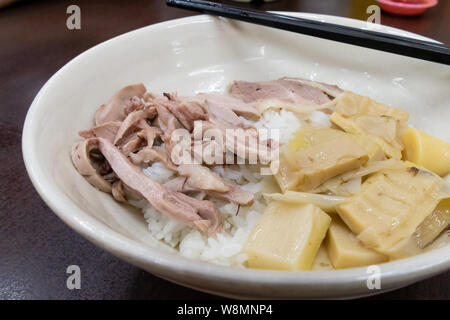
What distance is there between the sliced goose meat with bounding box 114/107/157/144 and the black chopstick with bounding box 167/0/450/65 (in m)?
0.79

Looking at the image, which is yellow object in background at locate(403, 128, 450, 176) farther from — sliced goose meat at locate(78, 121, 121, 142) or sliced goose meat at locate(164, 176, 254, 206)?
sliced goose meat at locate(78, 121, 121, 142)

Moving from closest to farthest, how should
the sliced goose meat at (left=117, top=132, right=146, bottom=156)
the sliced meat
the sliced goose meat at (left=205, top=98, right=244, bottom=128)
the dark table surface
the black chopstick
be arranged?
the dark table surface
the sliced meat
the sliced goose meat at (left=117, top=132, right=146, bottom=156)
the sliced goose meat at (left=205, top=98, right=244, bottom=128)
the black chopstick

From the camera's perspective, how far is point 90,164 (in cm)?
127

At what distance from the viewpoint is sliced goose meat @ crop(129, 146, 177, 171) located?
1348 millimetres

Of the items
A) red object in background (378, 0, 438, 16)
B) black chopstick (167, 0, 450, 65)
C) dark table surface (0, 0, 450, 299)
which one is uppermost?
red object in background (378, 0, 438, 16)

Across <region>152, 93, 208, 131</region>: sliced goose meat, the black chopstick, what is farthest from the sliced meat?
the black chopstick

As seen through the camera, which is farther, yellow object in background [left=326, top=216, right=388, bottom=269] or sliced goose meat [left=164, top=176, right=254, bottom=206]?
sliced goose meat [left=164, top=176, right=254, bottom=206]

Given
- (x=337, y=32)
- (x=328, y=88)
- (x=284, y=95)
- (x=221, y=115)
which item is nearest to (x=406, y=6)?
(x=337, y=32)

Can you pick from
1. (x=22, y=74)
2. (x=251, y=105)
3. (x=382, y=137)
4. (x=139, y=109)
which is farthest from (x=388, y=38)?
(x=22, y=74)

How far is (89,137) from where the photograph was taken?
1.40 meters

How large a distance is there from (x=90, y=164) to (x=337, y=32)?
1.26 metres

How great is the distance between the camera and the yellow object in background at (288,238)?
41.0 inches

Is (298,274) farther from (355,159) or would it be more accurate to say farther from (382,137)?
(382,137)
